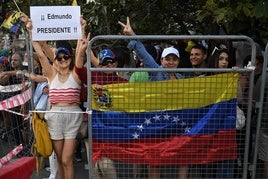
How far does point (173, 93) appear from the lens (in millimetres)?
4711

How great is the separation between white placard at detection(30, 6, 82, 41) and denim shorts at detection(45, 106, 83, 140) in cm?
89

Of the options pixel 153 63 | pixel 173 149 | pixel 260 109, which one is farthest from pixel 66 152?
pixel 260 109

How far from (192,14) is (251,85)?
11.4 feet

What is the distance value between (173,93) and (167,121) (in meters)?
0.31

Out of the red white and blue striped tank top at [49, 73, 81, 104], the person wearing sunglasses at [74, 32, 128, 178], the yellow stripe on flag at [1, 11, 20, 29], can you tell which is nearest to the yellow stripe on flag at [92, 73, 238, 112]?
the person wearing sunglasses at [74, 32, 128, 178]

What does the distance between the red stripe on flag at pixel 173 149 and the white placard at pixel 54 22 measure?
1.26 meters

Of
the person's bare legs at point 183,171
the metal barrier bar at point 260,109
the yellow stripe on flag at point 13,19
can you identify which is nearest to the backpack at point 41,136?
the person's bare legs at point 183,171

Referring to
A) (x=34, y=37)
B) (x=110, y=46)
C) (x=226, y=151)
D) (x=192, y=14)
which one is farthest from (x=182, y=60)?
(x=34, y=37)

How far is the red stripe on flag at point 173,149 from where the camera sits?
15.7 ft

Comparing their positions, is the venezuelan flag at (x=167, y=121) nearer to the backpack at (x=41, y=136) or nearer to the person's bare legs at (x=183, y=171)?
the person's bare legs at (x=183, y=171)

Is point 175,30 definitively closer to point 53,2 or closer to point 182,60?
point 182,60

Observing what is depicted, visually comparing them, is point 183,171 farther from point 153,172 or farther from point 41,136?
point 41,136

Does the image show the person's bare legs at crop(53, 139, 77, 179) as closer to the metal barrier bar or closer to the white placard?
the white placard

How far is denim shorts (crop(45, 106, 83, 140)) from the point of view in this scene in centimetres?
514
